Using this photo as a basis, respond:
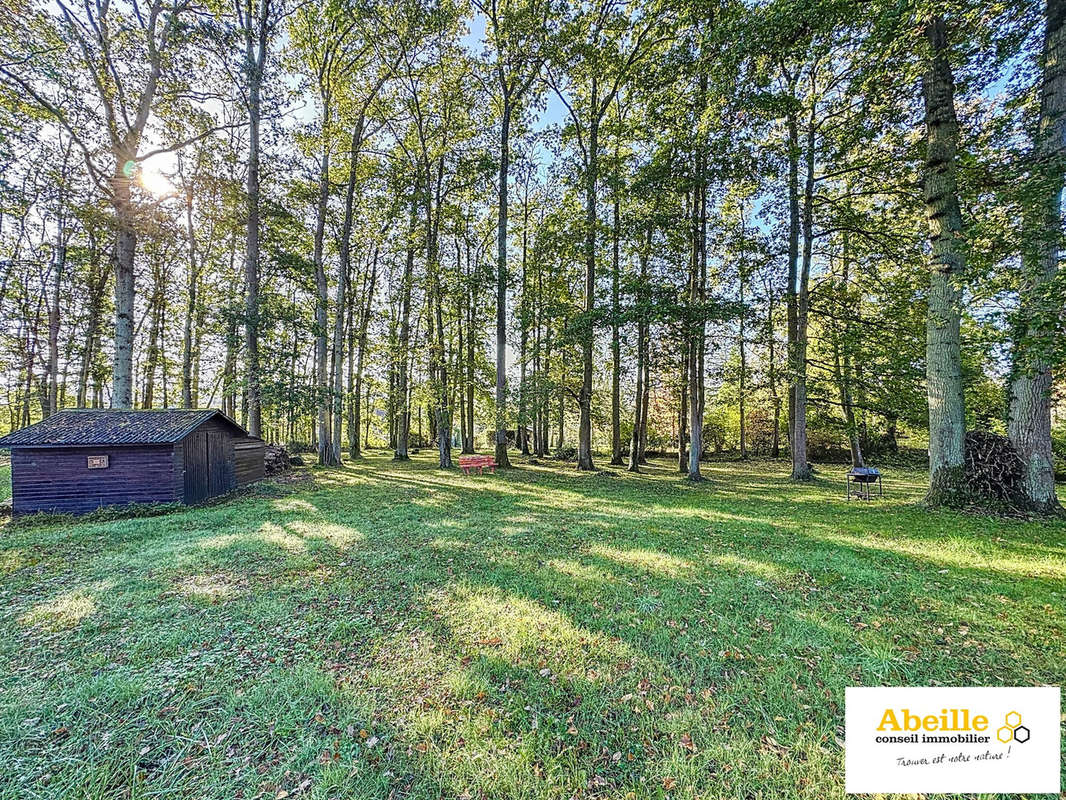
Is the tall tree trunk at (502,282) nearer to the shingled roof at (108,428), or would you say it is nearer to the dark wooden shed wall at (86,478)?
the shingled roof at (108,428)

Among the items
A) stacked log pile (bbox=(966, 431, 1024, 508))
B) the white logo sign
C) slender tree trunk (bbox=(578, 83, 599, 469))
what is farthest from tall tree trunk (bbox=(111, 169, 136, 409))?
stacked log pile (bbox=(966, 431, 1024, 508))

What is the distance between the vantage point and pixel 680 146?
11.8 metres

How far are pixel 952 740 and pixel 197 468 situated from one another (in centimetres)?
1288

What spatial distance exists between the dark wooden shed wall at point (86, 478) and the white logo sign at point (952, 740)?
471 inches

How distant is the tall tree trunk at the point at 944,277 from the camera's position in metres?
6.88

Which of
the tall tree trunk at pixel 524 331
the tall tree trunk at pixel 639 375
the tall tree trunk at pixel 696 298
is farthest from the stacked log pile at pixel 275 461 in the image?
the tall tree trunk at pixel 696 298

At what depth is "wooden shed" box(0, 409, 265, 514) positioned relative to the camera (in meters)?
7.92

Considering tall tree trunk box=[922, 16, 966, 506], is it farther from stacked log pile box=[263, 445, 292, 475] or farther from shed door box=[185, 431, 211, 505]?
stacked log pile box=[263, 445, 292, 475]

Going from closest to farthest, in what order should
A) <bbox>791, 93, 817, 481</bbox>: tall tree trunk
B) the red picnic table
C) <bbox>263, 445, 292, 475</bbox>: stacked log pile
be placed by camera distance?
1. <bbox>791, 93, 817, 481</bbox>: tall tree trunk
2. <bbox>263, 445, 292, 475</bbox>: stacked log pile
3. the red picnic table

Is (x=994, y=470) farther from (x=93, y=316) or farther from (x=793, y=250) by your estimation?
(x=93, y=316)

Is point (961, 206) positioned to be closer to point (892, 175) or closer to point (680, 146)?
point (892, 175)

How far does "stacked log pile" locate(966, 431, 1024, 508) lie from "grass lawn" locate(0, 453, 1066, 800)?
88cm

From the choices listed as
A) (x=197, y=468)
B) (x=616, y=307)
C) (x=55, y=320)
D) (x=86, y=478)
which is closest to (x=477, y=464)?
(x=616, y=307)

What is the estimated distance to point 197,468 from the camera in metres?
9.30
